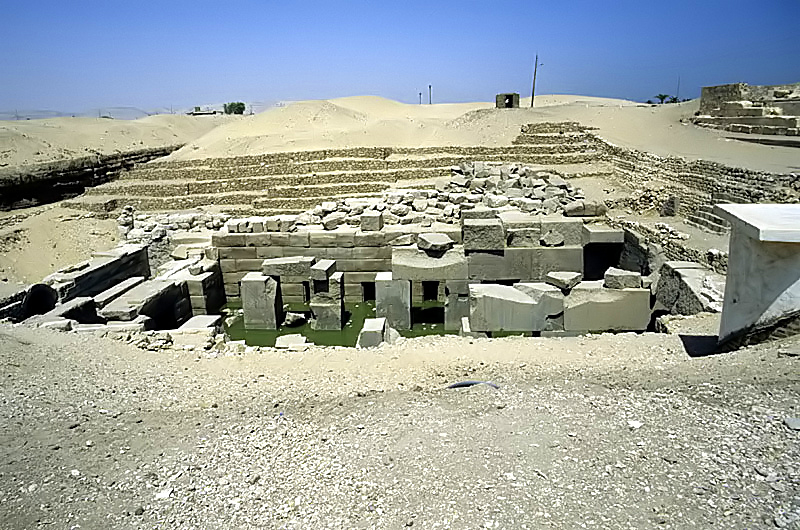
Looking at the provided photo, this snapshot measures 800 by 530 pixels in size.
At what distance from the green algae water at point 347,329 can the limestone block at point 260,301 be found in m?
0.17

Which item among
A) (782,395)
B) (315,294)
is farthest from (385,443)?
(315,294)

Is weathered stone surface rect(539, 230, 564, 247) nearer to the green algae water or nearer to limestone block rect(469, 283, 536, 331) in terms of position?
limestone block rect(469, 283, 536, 331)

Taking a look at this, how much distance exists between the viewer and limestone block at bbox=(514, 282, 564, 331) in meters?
8.57

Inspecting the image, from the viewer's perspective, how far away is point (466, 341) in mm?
7582

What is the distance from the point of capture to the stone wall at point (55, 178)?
19125 mm

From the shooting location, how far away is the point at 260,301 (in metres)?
11.0

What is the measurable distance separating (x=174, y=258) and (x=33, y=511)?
38.2 ft

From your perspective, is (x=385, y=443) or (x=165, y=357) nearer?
(x=385, y=443)

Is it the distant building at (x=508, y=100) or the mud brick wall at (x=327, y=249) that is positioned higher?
the distant building at (x=508, y=100)

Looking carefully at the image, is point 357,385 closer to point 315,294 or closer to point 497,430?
point 497,430

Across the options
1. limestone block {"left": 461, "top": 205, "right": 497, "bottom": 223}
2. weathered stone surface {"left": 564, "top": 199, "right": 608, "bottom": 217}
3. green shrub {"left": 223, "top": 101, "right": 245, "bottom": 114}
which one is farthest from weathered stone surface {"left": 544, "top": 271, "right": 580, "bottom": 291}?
green shrub {"left": 223, "top": 101, "right": 245, "bottom": 114}

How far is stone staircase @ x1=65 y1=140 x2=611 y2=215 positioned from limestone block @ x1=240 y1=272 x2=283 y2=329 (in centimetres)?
803

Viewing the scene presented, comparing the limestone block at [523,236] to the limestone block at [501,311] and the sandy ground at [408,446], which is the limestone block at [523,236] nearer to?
the limestone block at [501,311]

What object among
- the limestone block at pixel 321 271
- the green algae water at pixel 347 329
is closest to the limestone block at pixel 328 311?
the green algae water at pixel 347 329
